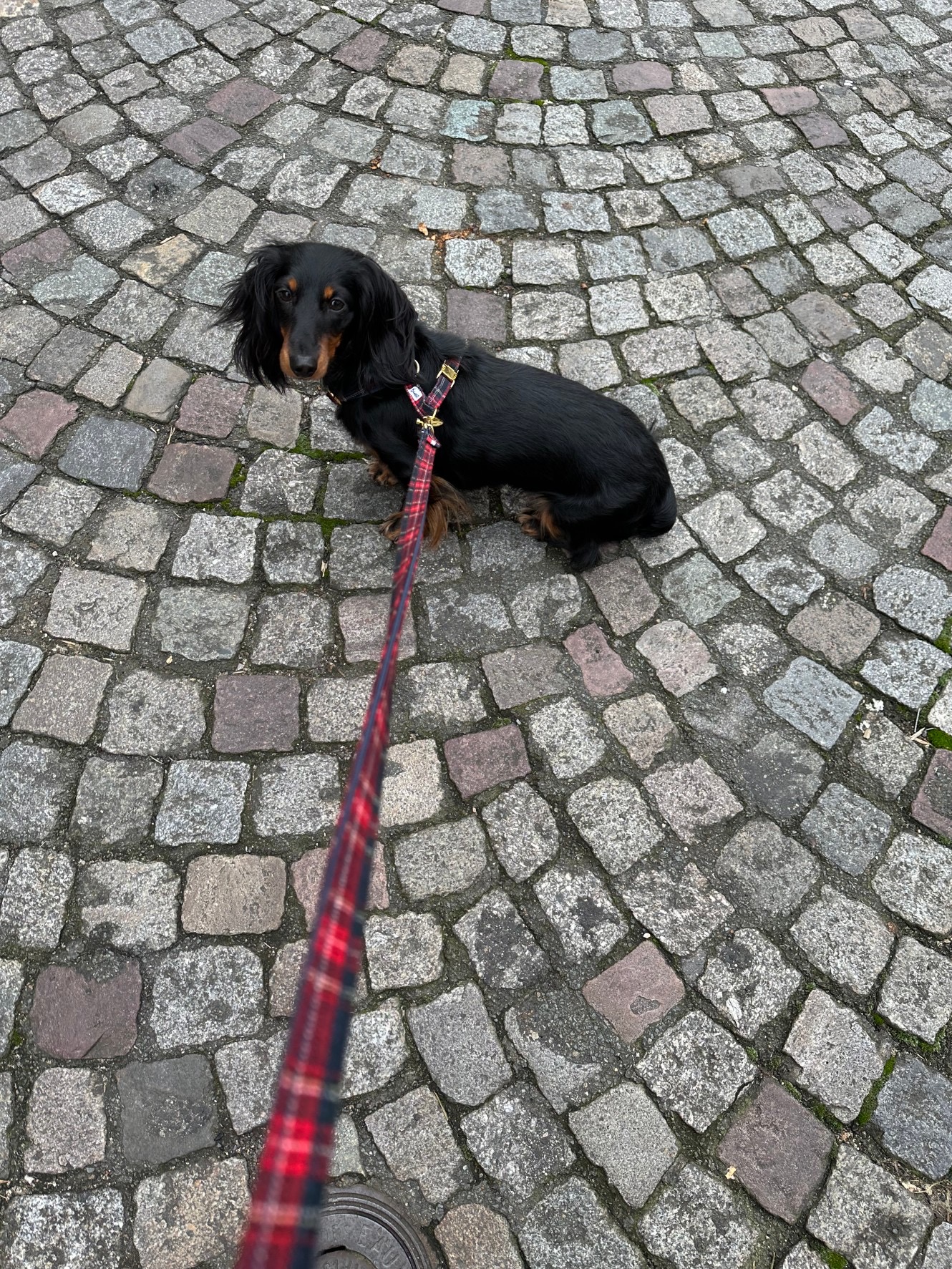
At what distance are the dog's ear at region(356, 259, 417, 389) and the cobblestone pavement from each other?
704 mm

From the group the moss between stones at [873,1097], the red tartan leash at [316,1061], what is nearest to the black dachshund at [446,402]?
the red tartan leash at [316,1061]

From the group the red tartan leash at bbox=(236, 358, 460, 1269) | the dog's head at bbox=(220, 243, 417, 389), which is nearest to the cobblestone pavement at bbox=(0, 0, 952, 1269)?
the dog's head at bbox=(220, 243, 417, 389)

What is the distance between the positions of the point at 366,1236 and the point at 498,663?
179 centimetres

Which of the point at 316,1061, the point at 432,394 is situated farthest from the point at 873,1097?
the point at 432,394

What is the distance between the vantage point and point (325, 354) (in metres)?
2.90

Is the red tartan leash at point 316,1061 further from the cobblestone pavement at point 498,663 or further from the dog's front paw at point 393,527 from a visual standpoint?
the dog's front paw at point 393,527

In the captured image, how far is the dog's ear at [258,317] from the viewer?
9.68ft

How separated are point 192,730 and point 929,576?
290 cm

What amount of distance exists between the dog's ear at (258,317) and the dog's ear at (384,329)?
0.30m

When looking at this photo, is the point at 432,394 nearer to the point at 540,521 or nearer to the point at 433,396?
the point at 433,396

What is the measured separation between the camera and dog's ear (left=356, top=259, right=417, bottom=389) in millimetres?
2931

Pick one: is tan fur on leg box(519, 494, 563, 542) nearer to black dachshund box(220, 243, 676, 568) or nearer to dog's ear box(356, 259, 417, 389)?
black dachshund box(220, 243, 676, 568)

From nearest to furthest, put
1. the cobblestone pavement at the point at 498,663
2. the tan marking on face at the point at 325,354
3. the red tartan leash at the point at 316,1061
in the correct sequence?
the red tartan leash at the point at 316,1061
the cobblestone pavement at the point at 498,663
the tan marking on face at the point at 325,354

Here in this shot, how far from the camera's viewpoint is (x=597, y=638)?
11.1 feet
